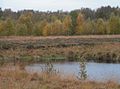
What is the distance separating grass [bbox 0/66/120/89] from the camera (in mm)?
11855

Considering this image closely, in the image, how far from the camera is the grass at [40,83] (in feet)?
38.9

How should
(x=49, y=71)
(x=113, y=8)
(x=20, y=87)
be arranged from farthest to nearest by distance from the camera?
(x=113, y=8)
(x=49, y=71)
(x=20, y=87)

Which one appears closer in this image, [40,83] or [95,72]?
[40,83]

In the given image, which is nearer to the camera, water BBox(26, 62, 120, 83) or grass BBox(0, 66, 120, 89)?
grass BBox(0, 66, 120, 89)

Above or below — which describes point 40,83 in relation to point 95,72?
above

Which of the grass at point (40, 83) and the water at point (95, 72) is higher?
the grass at point (40, 83)

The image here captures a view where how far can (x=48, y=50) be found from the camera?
165 feet

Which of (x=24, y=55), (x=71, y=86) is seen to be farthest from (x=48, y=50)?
(x=71, y=86)

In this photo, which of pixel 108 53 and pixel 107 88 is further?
pixel 108 53

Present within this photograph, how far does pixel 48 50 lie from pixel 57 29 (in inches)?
1699

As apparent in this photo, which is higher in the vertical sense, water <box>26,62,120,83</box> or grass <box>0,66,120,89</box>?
grass <box>0,66,120,89</box>

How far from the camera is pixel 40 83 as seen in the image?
1293cm

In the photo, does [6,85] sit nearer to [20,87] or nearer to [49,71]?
[20,87]

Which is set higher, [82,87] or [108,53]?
[82,87]
